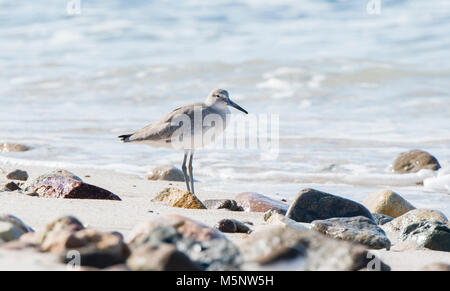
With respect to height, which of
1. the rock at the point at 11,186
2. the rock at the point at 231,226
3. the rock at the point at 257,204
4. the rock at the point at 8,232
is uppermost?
the rock at the point at 8,232

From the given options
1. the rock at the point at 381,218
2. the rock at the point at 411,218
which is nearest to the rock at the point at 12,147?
the rock at the point at 381,218

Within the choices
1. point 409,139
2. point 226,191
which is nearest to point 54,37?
point 409,139

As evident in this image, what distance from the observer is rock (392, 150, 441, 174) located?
27.0ft

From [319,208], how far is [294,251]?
92.5 inches

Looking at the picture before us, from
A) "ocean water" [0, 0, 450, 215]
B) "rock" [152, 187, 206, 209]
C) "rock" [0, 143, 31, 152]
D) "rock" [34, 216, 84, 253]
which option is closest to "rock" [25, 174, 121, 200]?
"rock" [152, 187, 206, 209]

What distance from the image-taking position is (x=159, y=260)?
304 centimetres

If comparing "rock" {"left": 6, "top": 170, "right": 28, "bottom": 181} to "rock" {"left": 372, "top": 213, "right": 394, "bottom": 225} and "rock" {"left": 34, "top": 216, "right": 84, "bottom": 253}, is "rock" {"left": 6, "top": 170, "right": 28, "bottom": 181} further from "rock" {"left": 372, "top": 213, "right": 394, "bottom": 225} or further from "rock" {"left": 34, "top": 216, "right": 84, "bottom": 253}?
"rock" {"left": 372, "top": 213, "right": 394, "bottom": 225}

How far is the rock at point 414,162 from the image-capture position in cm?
824

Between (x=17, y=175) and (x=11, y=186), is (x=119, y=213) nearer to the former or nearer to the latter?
(x=11, y=186)

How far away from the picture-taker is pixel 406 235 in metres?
4.94

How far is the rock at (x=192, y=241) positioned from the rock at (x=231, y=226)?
4.00 ft

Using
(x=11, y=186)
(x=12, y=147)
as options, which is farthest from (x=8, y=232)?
(x=12, y=147)

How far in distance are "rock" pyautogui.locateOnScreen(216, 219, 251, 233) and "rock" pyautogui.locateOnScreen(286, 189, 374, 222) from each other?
729 mm

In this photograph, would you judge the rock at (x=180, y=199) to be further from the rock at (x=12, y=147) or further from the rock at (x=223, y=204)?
the rock at (x=12, y=147)
